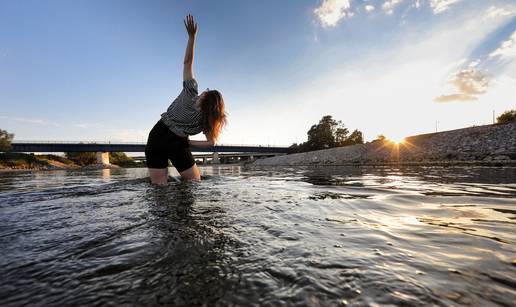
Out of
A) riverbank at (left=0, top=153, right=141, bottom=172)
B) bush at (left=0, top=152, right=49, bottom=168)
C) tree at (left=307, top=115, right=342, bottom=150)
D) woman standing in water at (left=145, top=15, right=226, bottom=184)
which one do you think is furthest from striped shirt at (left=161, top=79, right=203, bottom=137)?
bush at (left=0, top=152, right=49, bottom=168)

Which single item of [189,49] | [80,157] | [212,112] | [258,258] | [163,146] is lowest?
[258,258]

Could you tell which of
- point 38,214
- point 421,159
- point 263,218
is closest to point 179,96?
point 38,214

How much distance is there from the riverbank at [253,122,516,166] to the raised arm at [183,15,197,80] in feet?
56.7

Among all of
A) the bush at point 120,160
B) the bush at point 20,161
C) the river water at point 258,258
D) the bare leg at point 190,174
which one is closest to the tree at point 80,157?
the bush at point 120,160

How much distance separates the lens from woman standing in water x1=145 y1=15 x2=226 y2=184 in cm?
415

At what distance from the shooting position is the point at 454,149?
2170cm

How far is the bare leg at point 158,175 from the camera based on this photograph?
5204mm

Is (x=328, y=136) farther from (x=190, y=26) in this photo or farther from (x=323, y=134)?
(x=190, y=26)

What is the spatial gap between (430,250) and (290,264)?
38.8 inches

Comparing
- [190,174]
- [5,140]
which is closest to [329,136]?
[190,174]

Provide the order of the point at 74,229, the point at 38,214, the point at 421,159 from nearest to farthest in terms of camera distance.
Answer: the point at 74,229 → the point at 38,214 → the point at 421,159

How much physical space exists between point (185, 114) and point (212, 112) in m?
0.57

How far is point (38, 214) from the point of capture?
9.09 feet

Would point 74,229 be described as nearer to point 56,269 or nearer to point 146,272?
point 56,269
